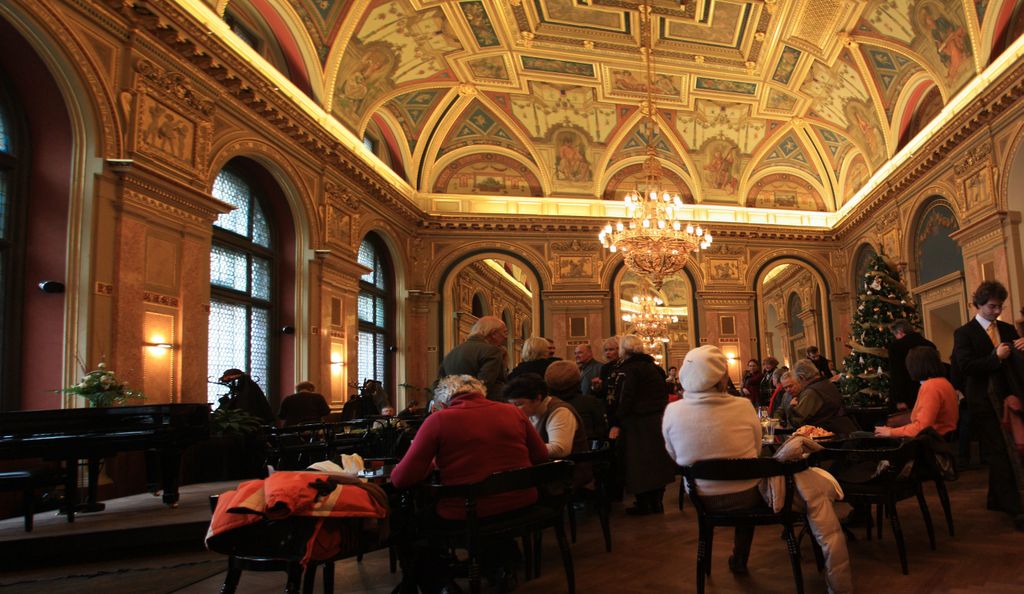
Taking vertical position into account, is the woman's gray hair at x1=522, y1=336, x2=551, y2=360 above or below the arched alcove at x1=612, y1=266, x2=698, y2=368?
below

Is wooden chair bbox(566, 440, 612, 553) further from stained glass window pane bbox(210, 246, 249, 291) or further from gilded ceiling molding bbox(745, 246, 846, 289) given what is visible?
gilded ceiling molding bbox(745, 246, 846, 289)

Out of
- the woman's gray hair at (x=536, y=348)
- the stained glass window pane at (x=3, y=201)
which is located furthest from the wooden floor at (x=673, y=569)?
the stained glass window pane at (x=3, y=201)

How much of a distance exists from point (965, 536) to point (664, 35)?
39.9ft

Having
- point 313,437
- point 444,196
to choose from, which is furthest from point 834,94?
point 313,437

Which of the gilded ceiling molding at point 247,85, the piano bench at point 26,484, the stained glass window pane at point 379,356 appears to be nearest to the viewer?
the piano bench at point 26,484

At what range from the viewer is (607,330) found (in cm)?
1772

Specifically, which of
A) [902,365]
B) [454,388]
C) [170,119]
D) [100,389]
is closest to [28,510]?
[100,389]

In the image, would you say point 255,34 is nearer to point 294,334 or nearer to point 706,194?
point 294,334

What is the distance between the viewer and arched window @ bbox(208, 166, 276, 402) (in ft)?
32.1

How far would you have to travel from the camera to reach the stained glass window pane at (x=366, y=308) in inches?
594

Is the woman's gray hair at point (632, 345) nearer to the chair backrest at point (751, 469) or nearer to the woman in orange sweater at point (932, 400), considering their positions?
the woman in orange sweater at point (932, 400)

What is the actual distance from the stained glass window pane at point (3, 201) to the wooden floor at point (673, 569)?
391 cm

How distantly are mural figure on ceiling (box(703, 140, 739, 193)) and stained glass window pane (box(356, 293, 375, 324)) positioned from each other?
9.90 meters

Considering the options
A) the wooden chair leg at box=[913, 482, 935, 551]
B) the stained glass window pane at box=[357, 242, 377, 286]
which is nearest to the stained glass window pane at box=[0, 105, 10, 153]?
the stained glass window pane at box=[357, 242, 377, 286]
